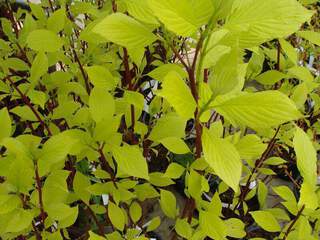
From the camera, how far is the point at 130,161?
440 millimetres

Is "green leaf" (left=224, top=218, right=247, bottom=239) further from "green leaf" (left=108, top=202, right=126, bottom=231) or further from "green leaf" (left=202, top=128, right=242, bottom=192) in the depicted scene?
"green leaf" (left=202, top=128, right=242, bottom=192)

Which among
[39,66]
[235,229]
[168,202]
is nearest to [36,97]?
[39,66]

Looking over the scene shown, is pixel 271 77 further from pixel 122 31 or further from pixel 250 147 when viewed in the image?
pixel 122 31

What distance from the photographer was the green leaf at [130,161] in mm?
429

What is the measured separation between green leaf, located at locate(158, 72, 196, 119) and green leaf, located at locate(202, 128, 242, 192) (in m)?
0.04

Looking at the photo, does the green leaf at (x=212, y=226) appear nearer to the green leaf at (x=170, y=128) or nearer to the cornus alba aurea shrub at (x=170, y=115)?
the cornus alba aurea shrub at (x=170, y=115)

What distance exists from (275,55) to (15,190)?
492mm

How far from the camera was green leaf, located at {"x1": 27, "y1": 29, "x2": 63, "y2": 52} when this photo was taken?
0.49m

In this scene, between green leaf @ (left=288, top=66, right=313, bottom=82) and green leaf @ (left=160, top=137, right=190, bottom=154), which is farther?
green leaf @ (left=288, top=66, right=313, bottom=82)

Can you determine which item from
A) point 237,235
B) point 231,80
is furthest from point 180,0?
point 237,235

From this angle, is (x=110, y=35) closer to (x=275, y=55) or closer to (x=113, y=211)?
(x=113, y=211)

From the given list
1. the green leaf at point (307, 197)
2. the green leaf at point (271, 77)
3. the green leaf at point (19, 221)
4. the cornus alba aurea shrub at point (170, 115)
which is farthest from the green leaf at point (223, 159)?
the green leaf at point (271, 77)

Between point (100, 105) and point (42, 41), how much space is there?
13 cm

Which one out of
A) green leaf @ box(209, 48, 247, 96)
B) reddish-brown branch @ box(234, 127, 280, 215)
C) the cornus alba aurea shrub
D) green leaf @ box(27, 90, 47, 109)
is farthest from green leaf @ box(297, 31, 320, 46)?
green leaf @ box(27, 90, 47, 109)
